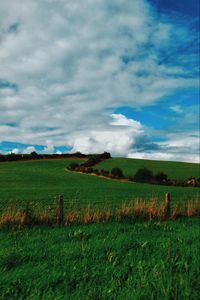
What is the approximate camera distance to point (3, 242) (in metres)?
9.73

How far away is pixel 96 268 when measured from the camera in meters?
6.62

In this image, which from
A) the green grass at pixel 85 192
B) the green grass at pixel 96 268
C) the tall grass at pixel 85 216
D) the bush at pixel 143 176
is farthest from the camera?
the bush at pixel 143 176

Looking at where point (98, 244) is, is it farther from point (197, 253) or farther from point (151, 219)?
point (151, 219)

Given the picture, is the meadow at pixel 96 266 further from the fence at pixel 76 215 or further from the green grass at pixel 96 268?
the fence at pixel 76 215

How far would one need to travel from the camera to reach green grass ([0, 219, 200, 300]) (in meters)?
5.02

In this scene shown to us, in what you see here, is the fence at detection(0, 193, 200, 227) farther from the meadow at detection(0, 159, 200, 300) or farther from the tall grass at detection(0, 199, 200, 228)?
the meadow at detection(0, 159, 200, 300)

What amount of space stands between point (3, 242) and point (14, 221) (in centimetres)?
316

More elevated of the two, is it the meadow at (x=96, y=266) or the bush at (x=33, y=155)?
the bush at (x=33, y=155)

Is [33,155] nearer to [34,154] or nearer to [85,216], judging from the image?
[34,154]

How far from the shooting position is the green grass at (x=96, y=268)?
5016 mm

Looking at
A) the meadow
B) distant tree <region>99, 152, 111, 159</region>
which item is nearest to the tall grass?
the meadow

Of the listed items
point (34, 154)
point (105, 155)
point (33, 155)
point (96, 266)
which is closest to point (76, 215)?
point (96, 266)

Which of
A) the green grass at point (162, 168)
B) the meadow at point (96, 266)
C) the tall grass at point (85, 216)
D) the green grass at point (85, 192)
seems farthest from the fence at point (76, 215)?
the green grass at point (162, 168)

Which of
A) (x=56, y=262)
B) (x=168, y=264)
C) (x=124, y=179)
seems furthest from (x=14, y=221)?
(x=124, y=179)
